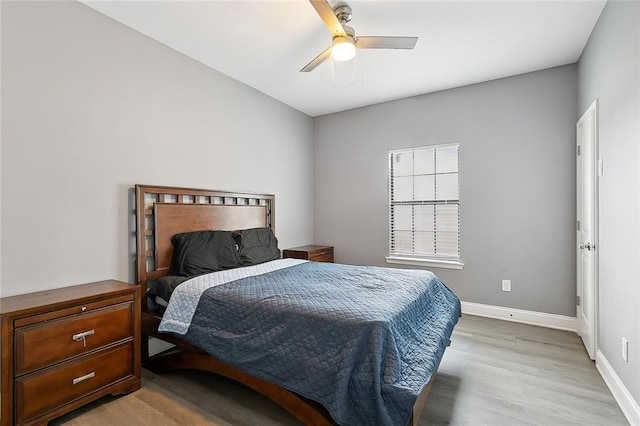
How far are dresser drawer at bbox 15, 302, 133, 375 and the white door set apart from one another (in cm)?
361

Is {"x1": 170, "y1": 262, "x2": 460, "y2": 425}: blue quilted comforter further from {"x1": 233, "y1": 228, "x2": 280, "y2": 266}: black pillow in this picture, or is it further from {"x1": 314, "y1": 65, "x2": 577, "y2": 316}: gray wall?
{"x1": 314, "y1": 65, "x2": 577, "y2": 316}: gray wall

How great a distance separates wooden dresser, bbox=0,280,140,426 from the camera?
161cm

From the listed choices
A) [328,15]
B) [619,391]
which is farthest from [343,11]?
[619,391]

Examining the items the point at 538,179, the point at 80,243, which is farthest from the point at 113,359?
the point at 538,179

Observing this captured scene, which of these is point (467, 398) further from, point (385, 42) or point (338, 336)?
point (385, 42)

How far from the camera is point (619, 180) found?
1.98m

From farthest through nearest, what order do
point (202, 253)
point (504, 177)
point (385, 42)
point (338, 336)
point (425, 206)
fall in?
1. point (425, 206)
2. point (504, 177)
3. point (202, 253)
4. point (385, 42)
5. point (338, 336)

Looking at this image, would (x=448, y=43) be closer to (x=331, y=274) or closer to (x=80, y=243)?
(x=331, y=274)

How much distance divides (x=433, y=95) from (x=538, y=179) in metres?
1.59

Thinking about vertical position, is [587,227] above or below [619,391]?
above

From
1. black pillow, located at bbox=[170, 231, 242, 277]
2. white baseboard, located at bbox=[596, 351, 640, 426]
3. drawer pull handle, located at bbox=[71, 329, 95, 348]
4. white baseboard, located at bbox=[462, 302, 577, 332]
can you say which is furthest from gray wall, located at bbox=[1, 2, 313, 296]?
white baseboard, located at bbox=[596, 351, 640, 426]

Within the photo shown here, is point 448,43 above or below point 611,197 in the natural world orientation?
above

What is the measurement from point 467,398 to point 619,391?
3.11 ft

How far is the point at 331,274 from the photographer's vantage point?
2689 millimetres
